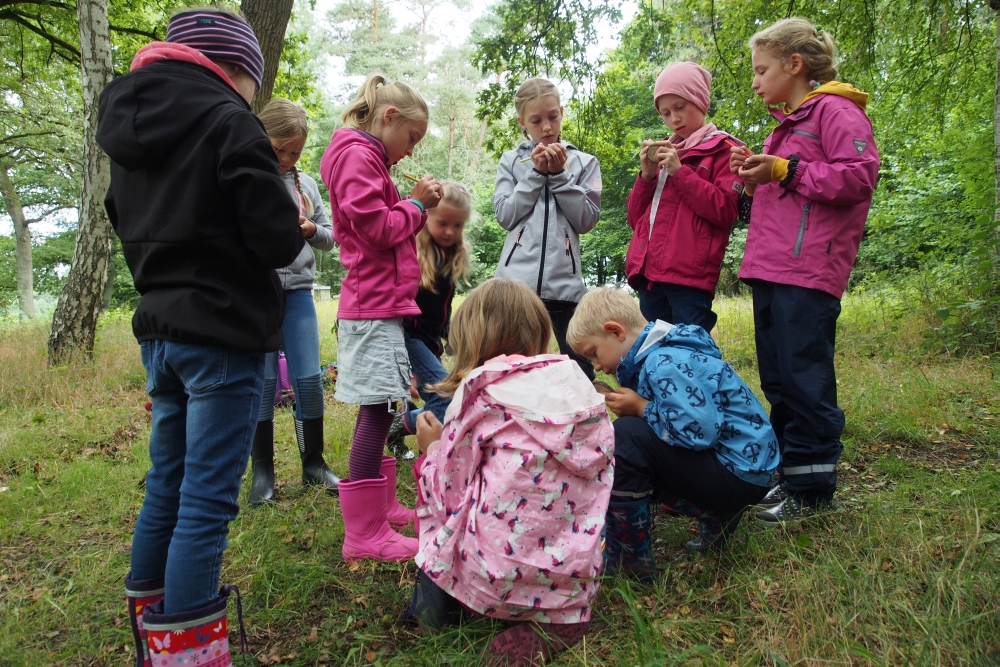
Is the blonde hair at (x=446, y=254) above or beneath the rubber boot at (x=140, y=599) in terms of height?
above

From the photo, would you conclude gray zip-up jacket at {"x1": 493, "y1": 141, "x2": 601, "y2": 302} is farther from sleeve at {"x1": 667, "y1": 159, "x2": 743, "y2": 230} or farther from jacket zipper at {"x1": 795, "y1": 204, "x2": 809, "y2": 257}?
jacket zipper at {"x1": 795, "y1": 204, "x2": 809, "y2": 257}

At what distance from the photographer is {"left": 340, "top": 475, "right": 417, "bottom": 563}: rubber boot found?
100.0 inches

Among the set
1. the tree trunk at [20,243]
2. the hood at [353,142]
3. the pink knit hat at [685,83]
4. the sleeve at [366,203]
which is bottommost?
the tree trunk at [20,243]

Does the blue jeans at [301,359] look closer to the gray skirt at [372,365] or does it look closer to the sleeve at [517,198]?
the gray skirt at [372,365]

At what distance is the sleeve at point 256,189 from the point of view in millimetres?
1648

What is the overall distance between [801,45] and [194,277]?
99.5 inches

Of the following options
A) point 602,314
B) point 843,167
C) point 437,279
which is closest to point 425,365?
point 437,279

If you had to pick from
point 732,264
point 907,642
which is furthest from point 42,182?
point 907,642

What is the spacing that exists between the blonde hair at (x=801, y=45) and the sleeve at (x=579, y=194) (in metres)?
0.99

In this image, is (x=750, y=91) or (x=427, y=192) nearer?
(x=427, y=192)

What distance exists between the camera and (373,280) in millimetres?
2609

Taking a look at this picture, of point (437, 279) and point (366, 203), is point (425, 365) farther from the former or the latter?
point (366, 203)

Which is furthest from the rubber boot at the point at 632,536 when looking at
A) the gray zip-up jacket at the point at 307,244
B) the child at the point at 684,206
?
the gray zip-up jacket at the point at 307,244

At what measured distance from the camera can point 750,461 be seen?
7.27 feet
